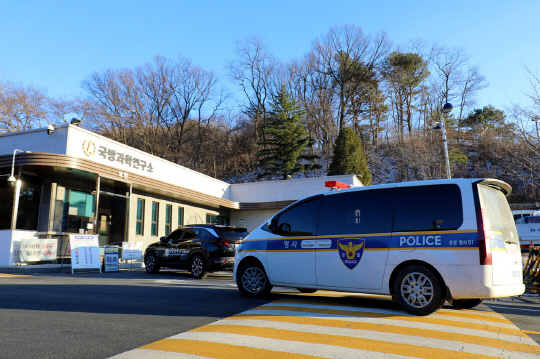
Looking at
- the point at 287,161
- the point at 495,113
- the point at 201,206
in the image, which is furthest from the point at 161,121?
the point at 495,113

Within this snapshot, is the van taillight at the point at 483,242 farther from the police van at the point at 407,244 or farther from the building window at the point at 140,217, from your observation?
the building window at the point at 140,217

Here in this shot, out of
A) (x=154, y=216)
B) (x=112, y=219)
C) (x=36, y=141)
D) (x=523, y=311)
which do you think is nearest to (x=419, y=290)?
(x=523, y=311)

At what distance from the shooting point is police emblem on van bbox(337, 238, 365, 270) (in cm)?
727

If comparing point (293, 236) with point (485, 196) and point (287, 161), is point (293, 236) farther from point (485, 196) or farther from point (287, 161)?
point (287, 161)

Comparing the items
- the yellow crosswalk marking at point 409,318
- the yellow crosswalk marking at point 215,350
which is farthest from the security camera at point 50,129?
the yellow crosswalk marking at point 215,350

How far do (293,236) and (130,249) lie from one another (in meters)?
12.5

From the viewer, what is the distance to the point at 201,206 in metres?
27.8

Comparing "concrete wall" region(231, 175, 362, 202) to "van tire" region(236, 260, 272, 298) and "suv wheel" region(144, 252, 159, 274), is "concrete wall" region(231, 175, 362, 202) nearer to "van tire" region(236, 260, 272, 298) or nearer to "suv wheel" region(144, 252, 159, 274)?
"suv wheel" region(144, 252, 159, 274)

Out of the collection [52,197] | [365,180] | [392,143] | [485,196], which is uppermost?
[392,143]

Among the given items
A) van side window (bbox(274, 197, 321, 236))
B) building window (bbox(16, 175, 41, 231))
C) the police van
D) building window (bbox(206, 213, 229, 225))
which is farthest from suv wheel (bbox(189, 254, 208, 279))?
building window (bbox(206, 213, 229, 225))

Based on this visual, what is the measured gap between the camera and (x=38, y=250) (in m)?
16.6

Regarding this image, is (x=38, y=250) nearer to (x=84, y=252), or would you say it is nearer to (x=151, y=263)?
(x=84, y=252)

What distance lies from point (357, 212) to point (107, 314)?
14.6 feet

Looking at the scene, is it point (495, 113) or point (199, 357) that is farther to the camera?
point (495, 113)
